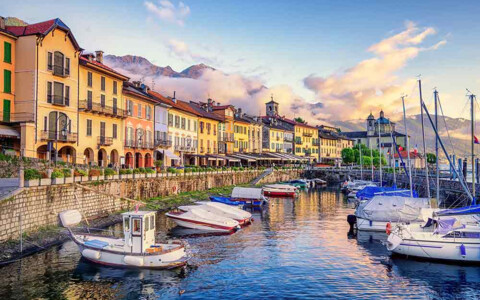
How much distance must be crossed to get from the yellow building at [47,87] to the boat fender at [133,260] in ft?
68.1

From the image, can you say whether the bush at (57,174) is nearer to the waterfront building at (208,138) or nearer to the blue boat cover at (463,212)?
the blue boat cover at (463,212)

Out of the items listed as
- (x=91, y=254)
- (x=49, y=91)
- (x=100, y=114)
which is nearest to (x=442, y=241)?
(x=91, y=254)

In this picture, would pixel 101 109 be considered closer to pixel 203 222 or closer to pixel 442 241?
pixel 203 222

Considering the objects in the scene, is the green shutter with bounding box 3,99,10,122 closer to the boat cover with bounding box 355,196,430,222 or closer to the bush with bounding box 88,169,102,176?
the bush with bounding box 88,169,102,176

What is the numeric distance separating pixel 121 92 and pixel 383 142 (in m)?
143

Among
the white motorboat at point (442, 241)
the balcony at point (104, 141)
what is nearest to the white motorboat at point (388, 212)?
the white motorboat at point (442, 241)

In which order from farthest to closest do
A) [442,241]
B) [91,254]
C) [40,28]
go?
[40,28], [442,241], [91,254]

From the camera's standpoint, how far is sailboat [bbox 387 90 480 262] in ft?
82.4

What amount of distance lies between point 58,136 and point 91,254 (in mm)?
24166

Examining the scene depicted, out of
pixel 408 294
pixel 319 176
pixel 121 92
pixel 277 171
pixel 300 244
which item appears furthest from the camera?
pixel 319 176

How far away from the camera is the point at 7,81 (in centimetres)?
4075

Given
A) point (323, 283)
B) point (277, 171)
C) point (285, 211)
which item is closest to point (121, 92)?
point (285, 211)

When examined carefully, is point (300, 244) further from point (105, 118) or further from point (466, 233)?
point (105, 118)

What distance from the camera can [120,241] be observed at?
24531mm
